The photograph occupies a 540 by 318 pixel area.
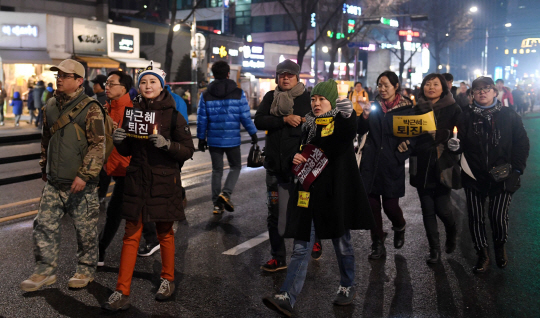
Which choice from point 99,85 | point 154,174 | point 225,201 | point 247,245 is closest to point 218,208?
point 225,201

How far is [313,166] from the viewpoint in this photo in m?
4.01

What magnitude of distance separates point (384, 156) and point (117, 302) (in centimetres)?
286

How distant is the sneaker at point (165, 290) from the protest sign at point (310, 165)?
1388 mm

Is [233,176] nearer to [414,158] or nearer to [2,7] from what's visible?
[414,158]

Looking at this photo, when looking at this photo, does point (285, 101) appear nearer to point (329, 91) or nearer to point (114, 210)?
point (329, 91)

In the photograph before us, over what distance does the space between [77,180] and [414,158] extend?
3.34 m

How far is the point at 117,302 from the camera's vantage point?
4.05m

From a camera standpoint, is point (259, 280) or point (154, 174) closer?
point (154, 174)

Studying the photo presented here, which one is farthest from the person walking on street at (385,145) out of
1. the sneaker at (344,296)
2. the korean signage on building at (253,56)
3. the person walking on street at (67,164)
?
the korean signage on building at (253,56)

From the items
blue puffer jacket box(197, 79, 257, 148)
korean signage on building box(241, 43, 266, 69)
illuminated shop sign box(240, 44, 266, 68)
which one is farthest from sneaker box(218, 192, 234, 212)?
korean signage on building box(241, 43, 266, 69)

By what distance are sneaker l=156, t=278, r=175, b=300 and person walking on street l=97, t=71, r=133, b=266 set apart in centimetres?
72

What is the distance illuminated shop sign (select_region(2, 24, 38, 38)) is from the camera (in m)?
24.8

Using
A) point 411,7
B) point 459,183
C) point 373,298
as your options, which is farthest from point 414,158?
point 411,7

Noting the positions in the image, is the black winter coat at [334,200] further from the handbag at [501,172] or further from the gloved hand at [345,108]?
the handbag at [501,172]
